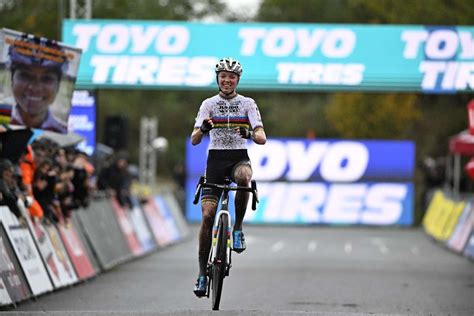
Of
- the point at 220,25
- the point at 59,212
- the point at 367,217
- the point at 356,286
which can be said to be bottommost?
the point at 367,217

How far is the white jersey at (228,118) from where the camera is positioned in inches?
475

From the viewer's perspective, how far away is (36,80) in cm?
1861

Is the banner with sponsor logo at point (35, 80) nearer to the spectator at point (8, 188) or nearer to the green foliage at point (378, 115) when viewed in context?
the spectator at point (8, 188)

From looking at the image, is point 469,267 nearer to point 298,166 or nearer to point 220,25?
point 220,25

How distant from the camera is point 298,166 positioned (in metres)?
44.4

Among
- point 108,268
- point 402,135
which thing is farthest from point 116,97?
point 108,268

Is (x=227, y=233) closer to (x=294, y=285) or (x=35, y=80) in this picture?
(x=294, y=285)

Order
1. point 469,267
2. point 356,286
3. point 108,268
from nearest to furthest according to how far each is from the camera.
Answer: point 356,286, point 108,268, point 469,267

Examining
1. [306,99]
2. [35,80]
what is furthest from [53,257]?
[306,99]

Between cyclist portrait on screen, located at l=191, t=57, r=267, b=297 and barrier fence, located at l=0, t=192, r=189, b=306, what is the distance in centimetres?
258

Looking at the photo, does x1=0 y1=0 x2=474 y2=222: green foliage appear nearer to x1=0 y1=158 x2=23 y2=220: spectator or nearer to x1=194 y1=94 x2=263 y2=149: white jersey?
x1=0 y1=158 x2=23 y2=220: spectator

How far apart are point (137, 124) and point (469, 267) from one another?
2227 inches

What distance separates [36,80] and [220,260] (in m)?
7.51

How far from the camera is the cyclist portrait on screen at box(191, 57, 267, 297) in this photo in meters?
12.1
